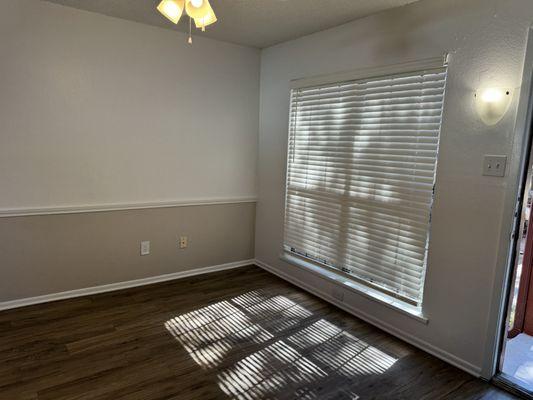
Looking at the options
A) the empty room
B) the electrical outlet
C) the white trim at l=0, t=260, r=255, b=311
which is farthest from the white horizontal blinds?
the electrical outlet

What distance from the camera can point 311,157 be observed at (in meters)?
3.33

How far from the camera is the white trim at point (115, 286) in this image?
2.90 metres

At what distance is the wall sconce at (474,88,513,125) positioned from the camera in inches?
79.4

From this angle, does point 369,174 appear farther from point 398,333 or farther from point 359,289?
point 398,333

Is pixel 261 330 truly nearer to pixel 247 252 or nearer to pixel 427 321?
pixel 427 321

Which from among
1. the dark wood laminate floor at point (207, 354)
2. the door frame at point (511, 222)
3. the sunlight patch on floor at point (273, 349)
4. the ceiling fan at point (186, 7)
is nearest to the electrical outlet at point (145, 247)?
the dark wood laminate floor at point (207, 354)

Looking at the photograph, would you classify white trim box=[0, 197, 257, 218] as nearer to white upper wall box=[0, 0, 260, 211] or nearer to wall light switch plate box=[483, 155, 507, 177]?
white upper wall box=[0, 0, 260, 211]

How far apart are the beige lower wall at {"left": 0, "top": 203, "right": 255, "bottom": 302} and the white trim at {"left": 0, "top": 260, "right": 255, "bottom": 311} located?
0.04 m

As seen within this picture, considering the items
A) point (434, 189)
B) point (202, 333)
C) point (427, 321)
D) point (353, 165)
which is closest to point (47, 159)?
point (202, 333)

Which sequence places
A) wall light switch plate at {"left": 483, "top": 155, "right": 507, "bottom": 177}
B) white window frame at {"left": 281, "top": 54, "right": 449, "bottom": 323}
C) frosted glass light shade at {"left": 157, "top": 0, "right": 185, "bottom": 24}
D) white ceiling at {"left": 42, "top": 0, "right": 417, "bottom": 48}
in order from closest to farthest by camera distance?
frosted glass light shade at {"left": 157, "top": 0, "right": 185, "bottom": 24} < wall light switch plate at {"left": 483, "top": 155, "right": 507, "bottom": 177} < white window frame at {"left": 281, "top": 54, "right": 449, "bottom": 323} < white ceiling at {"left": 42, "top": 0, "right": 417, "bottom": 48}

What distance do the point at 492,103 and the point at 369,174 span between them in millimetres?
969

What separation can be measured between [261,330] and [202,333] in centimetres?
45

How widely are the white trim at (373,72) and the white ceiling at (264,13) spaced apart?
41 cm

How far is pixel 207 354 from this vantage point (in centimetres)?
239
